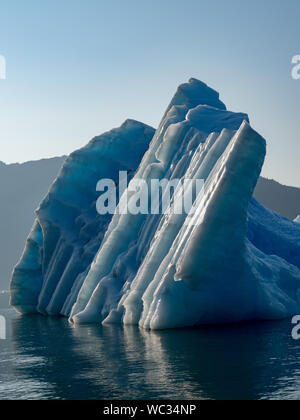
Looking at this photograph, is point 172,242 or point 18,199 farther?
point 18,199

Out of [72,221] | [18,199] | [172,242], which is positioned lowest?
[172,242]

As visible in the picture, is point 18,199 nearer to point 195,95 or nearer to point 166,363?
point 195,95

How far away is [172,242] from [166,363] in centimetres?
997

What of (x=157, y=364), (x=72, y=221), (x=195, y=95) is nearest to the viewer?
(x=157, y=364)

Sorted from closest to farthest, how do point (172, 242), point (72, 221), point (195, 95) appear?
point (172, 242)
point (195, 95)
point (72, 221)

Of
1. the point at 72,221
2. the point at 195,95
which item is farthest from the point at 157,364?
the point at 195,95

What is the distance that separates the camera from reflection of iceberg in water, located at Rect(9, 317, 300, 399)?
13344 mm

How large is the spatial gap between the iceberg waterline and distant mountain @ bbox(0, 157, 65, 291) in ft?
305

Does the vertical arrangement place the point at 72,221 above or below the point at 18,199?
below

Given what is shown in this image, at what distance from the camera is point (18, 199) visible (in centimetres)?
13612

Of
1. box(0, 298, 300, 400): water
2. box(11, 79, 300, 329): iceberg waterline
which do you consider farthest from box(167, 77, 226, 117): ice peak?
box(0, 298, 300, 400): water

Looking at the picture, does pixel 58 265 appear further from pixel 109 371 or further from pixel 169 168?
pixel 109 371

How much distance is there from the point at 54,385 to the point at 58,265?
2383 centimetres
